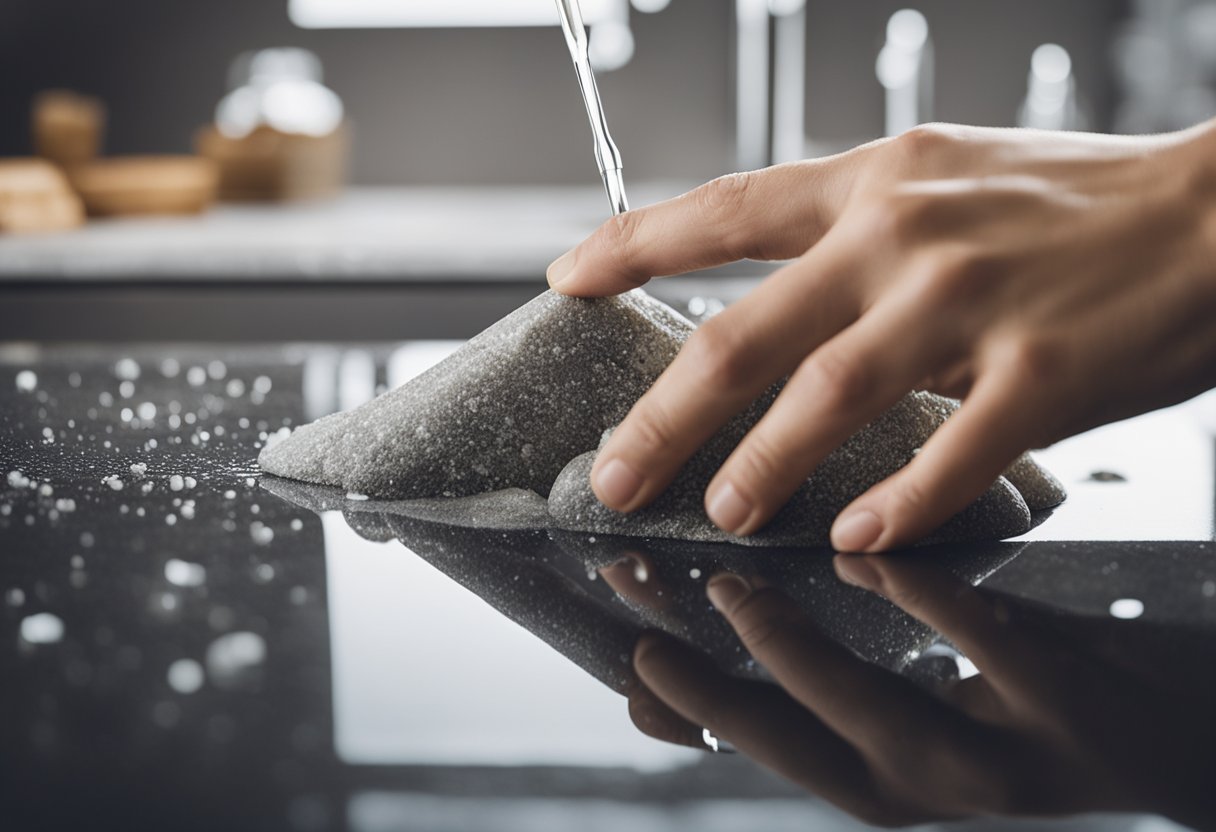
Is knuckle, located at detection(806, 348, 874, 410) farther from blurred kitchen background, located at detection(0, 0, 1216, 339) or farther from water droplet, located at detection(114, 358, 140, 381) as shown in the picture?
blurred kitchen background, located at detection(0, 0, 1216, 339)

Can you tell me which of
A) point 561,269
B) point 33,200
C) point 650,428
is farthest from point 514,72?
point 650,428

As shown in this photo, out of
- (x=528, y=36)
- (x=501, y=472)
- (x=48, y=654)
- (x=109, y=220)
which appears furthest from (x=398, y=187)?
(x=48, y=654)

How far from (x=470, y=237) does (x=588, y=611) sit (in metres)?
1.29

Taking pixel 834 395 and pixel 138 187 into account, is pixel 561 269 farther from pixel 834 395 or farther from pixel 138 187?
pixel 138 187

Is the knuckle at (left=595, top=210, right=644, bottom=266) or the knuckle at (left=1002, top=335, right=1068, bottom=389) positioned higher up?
the knuckle at (left=595, top=210, right=644, bottom=266)

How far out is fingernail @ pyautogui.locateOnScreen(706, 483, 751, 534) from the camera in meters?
0.44

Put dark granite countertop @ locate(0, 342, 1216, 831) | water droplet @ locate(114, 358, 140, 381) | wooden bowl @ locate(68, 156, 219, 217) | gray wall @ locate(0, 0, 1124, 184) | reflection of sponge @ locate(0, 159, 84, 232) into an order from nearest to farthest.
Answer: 1. dark granite countertop @ locate(0, 342, 1216, 831)
2. water droplet @ locate(114, 358, 140, 381)
3. reflection of sponge @ locate(0, 159, 84, 232)
4. wooden bowl @ locate(68, 156, 219, 217)
5. gray wall @ locate(0, 0, 1124, 184)

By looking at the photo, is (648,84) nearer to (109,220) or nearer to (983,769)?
(109,220)

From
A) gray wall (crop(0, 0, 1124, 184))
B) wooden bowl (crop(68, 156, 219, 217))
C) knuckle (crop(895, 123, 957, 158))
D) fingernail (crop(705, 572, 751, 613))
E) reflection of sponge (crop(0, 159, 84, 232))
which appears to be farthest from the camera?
gray wall (crop(0, 0, 1124, 184))

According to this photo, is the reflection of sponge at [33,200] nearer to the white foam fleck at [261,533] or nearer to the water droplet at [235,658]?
the white foam fleck at [261,533]

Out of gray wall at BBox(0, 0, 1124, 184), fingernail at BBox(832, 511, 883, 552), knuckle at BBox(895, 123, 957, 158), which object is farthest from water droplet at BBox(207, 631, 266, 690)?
gray wall at BBox(0, 0, 1124, 184)

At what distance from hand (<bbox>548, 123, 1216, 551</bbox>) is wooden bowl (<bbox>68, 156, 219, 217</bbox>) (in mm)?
1707

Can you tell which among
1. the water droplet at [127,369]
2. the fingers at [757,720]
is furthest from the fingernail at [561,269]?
the water droplet at [127,369]

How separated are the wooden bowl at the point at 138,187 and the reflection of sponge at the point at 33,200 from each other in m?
0.11
